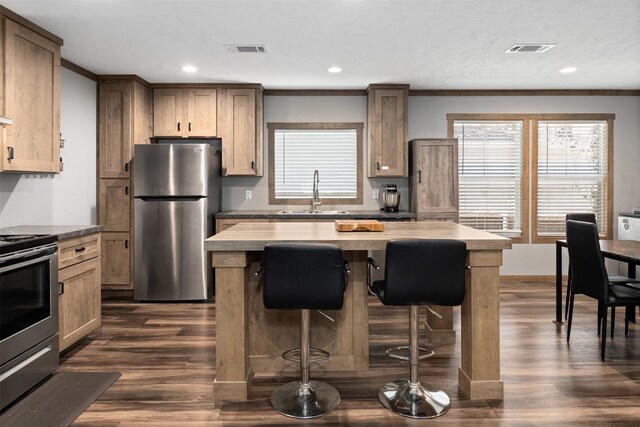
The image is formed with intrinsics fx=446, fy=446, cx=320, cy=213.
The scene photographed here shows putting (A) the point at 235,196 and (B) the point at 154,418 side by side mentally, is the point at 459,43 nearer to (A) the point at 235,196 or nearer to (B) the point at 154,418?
(A) the point at 235,196

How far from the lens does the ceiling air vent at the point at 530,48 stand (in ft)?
13.0

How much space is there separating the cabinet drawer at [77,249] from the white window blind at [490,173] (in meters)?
4.29

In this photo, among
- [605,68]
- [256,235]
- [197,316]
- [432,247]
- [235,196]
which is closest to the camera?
[432,247]

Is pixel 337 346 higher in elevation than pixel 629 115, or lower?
lower

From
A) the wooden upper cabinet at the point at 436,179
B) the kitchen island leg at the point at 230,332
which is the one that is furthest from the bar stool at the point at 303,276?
the wooden upper cabinet at the point at 436,179

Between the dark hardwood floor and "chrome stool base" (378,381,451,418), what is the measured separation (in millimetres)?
47

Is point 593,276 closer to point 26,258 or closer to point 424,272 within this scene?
point 424,272

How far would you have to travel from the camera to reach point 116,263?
5012mm

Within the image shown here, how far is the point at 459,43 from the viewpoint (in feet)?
12.9

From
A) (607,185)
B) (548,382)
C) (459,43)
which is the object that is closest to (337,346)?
(548,382)

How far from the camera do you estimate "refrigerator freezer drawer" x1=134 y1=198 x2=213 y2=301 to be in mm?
4773

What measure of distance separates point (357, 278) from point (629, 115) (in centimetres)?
504

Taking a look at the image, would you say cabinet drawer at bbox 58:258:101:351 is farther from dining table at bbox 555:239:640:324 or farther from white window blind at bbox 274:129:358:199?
dining table at bbox 555:239:640:324

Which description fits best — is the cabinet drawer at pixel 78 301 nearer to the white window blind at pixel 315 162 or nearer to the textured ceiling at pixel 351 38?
the textured ceiling at pixel 351 38
